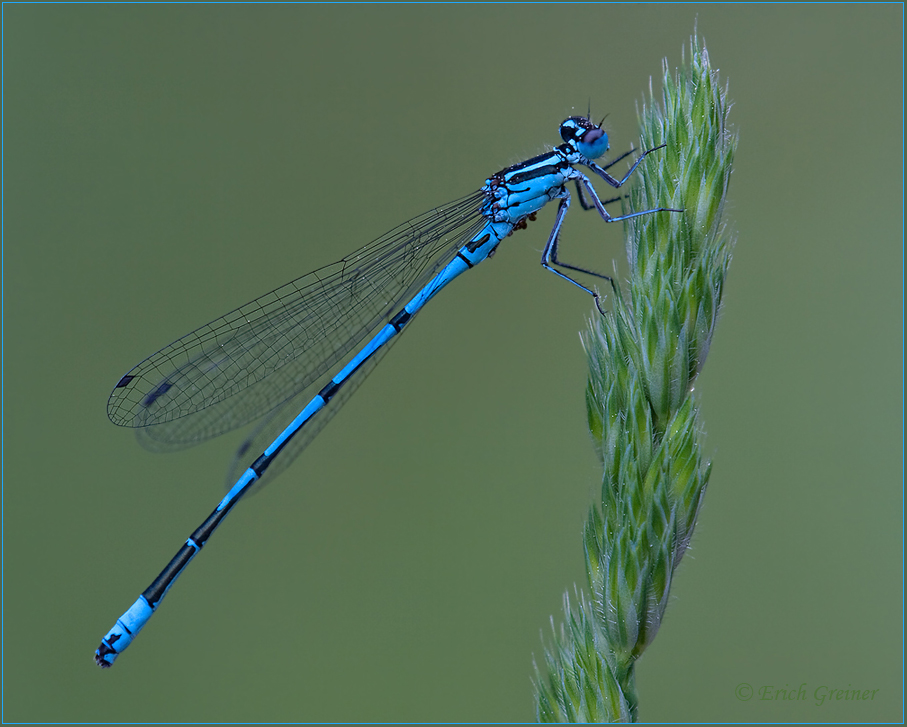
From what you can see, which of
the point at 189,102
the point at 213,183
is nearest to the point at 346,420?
the point at 213,183

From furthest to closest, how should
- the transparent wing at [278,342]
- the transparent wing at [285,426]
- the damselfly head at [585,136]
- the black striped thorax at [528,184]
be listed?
1. the transparent wing at [285,426]
2. the transparent wing at [278,342]
3. the black striped thorax at [528,184]
4. the damselfly head at [585,136]

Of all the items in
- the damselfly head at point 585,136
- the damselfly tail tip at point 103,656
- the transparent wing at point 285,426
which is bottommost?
the damselfly tail tip at point 103,656

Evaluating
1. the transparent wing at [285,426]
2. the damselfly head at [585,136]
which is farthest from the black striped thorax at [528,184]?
the transparent wing at [285,426]

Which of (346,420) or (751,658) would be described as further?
(346,420)

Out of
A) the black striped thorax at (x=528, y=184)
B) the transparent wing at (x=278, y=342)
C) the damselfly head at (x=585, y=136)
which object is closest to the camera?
the damselfly head at (x=585, y=136)

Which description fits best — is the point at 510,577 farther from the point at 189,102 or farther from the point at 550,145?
the point at 189,102

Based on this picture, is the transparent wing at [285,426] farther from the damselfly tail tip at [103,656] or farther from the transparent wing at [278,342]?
the damselfly tail tip at [103,656]

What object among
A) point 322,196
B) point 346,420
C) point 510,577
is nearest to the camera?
point 510,577
